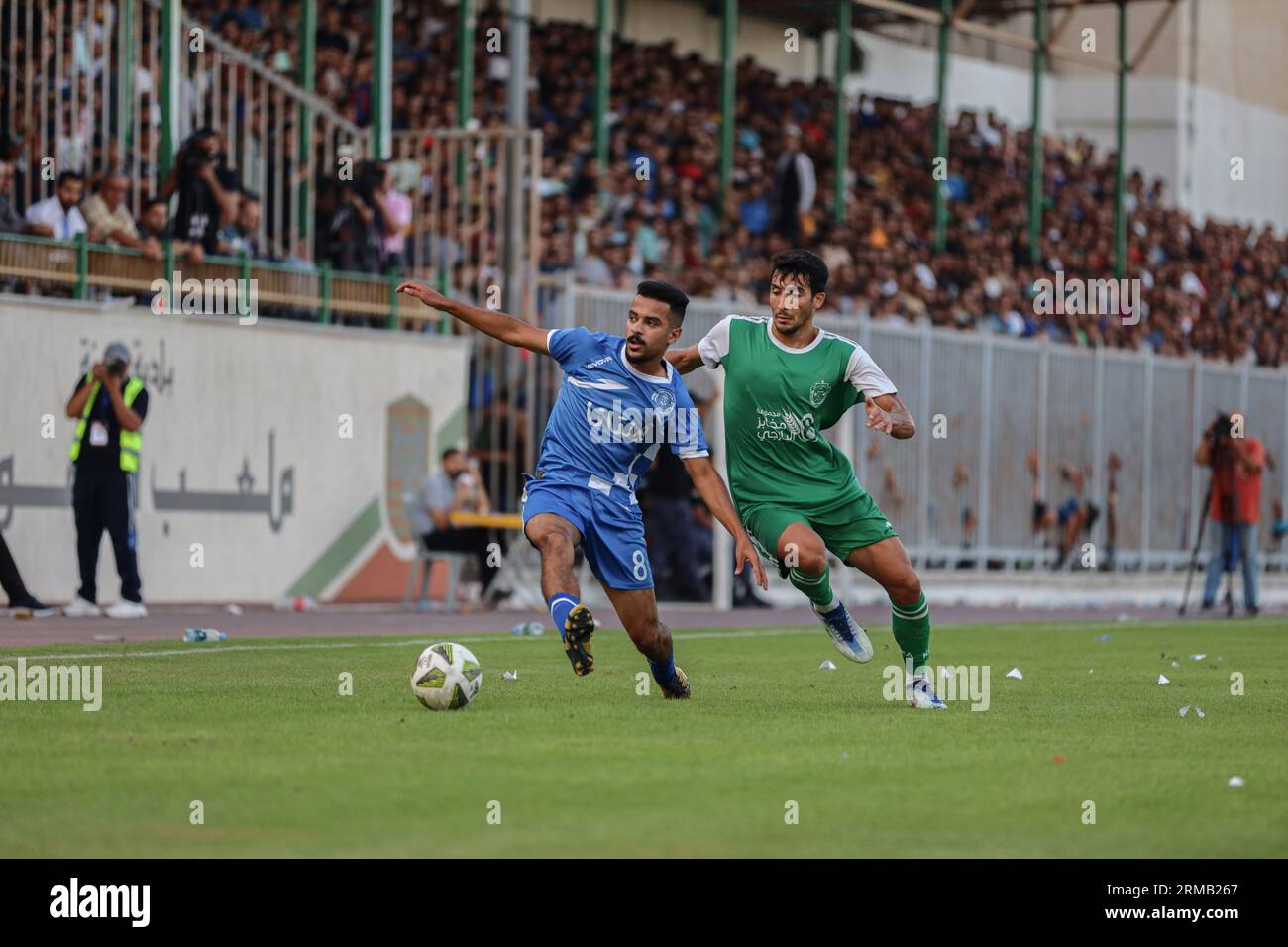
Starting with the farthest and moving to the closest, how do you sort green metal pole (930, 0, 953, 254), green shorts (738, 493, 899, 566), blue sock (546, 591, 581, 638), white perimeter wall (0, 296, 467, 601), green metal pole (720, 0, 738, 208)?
green metal pole (930, 0, 953, 254), green metal pole (720, 0, 738, 208), white perimeter wall (0, 296, 467, 601), green shorts (738, 493, 899, 566), blue sock (546, 591, 581, 638)

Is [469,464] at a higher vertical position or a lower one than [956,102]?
lower

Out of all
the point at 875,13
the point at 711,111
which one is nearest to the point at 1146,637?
the point at 711,111

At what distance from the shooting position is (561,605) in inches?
401

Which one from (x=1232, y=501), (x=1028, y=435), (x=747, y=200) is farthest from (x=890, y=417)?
(x=747, y=200)

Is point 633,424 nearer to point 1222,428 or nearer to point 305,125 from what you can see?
point 305,125

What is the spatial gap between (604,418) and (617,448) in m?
0.16

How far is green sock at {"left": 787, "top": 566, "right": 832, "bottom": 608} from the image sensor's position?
36.6 ft

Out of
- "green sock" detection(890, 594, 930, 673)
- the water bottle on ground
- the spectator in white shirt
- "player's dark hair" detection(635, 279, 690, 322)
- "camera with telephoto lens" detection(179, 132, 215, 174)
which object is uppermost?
"camera with telephoto lens" detection(179, 132, 215, 174)

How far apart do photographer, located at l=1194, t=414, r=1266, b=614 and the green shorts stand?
14.9m

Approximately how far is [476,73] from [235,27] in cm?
639

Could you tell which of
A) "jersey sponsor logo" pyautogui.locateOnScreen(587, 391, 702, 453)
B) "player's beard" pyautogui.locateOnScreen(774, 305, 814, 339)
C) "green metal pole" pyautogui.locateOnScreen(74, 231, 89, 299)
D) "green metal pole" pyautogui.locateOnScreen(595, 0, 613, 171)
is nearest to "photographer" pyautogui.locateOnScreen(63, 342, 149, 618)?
"green metal pole" pyautogui.locateOnScreen(74, 231, 89, 299)

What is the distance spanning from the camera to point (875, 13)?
133 feet

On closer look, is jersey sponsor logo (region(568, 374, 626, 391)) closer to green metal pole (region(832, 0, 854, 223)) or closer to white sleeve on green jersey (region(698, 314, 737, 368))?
white sleeve on green jersey (region(698, 314, 737, 368))
